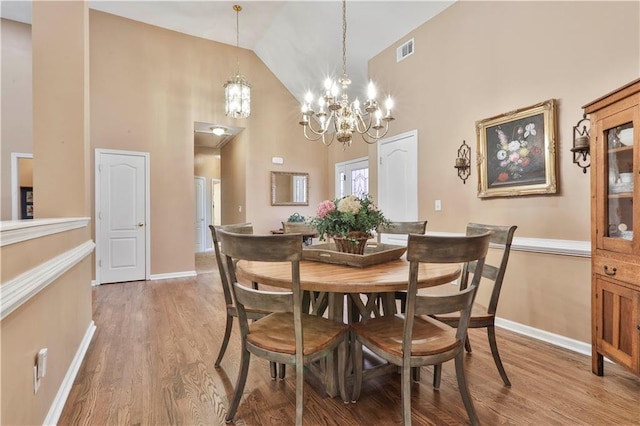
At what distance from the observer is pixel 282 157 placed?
616 centimetres

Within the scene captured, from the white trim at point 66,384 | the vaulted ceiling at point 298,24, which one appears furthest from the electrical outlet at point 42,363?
the vaulted ceiling at point 298,24

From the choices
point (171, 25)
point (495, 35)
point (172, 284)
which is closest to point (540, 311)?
point (495, 35)

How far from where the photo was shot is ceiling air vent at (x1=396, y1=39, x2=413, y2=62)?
4004 millimetres

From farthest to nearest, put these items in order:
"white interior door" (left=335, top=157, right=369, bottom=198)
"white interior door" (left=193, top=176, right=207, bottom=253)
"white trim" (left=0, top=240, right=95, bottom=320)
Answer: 1. "white interior door" (left=193, top=176, right=207, bottom=253)
2. "white interior door" (left=335, top=157, right=369, bottom=198)
3. "white trim" (left=0, top=240, right=95, bottom=320)

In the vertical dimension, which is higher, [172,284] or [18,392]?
[18,392]

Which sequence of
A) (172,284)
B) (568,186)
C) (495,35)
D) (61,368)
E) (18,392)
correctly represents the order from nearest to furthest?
(18,392), (61,368), (568,186), (495,35), (172,284)

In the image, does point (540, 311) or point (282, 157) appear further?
point (282, 157)

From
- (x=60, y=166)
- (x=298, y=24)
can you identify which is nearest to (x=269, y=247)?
(x=60, y=166)

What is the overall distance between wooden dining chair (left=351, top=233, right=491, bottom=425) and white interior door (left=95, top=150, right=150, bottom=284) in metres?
4.44

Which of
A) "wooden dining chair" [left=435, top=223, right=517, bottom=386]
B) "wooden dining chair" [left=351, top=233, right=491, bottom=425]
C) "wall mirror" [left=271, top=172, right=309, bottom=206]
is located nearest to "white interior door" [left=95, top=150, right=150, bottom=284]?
"wall mirror" [left=271, top=172, right=309, bottom=206]

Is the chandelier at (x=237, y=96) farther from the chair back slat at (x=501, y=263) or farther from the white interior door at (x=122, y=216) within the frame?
the chair back slat at (x=501, y=263)

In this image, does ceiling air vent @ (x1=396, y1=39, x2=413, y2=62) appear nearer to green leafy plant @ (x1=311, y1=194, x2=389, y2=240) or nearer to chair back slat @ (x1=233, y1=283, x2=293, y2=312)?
green leafy plant @ (x1=311, y1=194, x2=389, y2=240)

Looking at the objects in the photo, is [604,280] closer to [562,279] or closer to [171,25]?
[562,279]

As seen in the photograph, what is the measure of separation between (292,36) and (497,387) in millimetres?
5112
